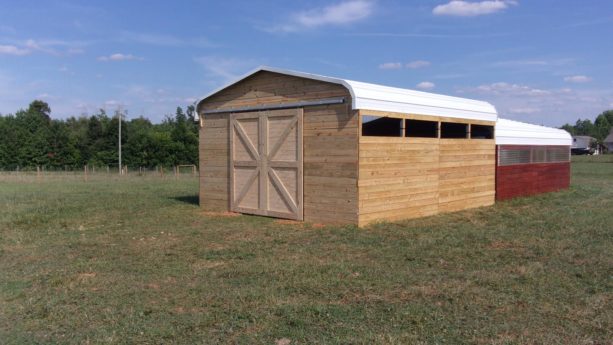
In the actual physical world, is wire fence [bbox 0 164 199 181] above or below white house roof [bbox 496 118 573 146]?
below

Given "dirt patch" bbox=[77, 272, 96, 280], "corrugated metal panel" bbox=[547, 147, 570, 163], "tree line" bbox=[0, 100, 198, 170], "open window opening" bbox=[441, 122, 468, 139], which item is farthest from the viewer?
"tree line" bbox=[0, 100, 198, 170]

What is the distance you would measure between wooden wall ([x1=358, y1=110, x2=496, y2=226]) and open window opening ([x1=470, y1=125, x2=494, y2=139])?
377 millimetres

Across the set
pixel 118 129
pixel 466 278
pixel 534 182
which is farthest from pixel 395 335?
pixel 118 129

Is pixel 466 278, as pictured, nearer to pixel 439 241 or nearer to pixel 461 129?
pixel 439 241

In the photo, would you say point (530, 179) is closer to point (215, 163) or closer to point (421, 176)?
point (421, 176)

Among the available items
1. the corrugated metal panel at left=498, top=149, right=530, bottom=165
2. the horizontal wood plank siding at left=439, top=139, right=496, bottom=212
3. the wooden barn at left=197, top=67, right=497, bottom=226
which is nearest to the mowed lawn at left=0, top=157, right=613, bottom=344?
the wooden barn at left=197, top=67, right=497, bottom=226

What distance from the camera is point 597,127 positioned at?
Answer: 129875 millimetres

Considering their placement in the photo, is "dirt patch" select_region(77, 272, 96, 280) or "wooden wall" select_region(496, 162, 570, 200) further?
"wooden wall" select_region(496, 162, 570, 200)

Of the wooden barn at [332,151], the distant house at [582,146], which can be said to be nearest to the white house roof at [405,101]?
the wooden barn at [332,151]

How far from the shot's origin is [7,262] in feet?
27.4

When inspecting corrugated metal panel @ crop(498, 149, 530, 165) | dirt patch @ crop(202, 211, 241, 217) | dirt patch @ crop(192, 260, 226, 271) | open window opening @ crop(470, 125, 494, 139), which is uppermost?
open window opening @ crop(470, 125, 494, 139)

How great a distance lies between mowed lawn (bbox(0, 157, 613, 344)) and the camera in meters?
4.95

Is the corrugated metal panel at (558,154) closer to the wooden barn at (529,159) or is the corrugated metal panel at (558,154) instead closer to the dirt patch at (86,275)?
the wooden barn at (529,159)

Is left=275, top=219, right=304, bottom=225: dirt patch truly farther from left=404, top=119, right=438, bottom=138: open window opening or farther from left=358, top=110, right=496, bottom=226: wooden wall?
left=404, top=119, right=438, bottom=138: open window opening
